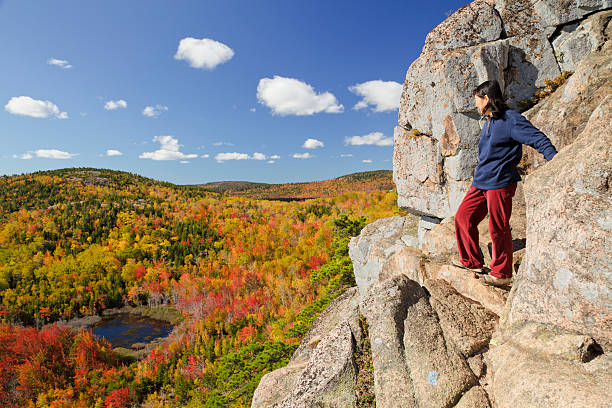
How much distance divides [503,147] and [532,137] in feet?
1.19

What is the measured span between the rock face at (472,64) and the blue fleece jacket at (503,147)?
9.79 ft

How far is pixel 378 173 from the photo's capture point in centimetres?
10581

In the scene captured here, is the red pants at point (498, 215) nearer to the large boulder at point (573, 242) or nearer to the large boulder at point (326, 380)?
the large boulder at point (573, 242)

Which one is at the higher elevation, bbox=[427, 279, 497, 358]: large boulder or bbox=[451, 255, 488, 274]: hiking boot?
bbox=[451, 255, 488, 274]: hiking boot

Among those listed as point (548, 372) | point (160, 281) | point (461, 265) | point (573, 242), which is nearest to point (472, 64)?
point (461, 265)

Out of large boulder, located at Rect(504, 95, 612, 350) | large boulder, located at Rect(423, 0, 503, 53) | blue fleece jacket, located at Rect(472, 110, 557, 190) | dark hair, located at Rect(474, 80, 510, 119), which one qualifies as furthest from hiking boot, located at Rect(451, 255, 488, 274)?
large boulder, located at Rect(423, 0, 503, 53)

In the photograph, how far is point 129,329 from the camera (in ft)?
135

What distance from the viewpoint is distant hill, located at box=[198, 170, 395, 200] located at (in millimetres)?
97938

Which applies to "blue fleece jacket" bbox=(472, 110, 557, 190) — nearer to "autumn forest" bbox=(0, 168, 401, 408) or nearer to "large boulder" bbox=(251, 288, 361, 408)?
"large boulder" bbox=(251, 288, 361, 408)

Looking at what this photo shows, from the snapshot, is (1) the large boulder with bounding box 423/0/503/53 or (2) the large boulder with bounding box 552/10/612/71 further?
(1) the large boulder with bounding box 423/0/503/53

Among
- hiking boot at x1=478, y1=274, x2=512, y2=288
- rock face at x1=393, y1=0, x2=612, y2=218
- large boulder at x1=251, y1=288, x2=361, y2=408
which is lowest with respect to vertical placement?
large boulder at x1=251, y1=288, x2=361, y2=408

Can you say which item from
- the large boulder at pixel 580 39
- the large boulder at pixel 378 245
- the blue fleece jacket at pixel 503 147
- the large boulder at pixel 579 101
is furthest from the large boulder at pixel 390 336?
the large boulder at pixel 580 39

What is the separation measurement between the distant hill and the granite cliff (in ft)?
267

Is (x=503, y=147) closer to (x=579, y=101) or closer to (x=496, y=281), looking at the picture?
(x=496, y=281)
